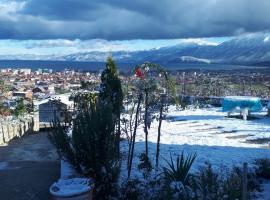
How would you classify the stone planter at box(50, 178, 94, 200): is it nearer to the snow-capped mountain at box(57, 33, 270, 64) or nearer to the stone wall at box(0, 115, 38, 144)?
the stone wall at box(0, 115, 38, 144)

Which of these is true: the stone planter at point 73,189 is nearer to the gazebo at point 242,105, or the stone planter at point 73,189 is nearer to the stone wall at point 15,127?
the stone wall at point 15,127

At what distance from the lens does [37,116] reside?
631 inches

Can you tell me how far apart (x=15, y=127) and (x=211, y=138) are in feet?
20.0

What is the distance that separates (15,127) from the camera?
45.8 feet

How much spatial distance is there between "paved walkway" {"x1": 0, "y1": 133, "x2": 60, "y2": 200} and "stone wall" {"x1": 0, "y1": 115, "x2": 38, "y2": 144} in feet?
1.34

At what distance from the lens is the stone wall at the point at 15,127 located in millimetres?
13023

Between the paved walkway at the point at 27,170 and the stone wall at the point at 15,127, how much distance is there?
1.34ft

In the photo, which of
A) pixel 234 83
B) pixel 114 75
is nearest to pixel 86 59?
pixel 234 83

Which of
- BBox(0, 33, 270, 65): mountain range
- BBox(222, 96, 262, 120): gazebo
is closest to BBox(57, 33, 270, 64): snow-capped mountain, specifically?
BBox(0, 33, 270, 65): mountain range

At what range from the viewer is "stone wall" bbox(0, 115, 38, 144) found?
13023 millimetres

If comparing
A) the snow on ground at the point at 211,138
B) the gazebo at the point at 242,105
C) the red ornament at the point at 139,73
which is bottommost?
the snow on ground at the point at 211,138

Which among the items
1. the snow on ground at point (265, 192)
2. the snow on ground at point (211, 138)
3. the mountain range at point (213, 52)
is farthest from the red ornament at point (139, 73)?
the mountain range at point (213, 52)

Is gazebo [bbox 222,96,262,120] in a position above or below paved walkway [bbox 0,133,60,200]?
above

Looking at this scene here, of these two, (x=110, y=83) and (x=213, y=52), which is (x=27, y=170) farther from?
(x=213, y=52)
